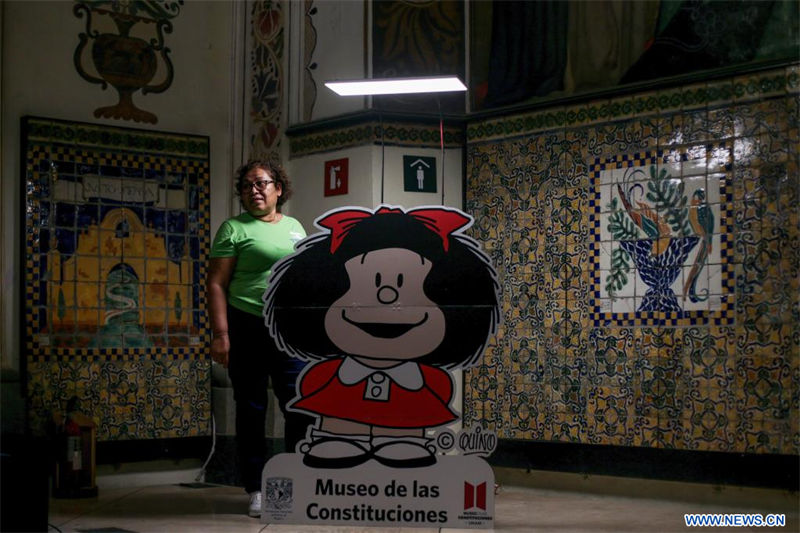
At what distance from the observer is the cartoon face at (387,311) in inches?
167

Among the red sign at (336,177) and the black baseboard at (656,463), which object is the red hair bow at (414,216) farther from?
the black baseboard at (656,463)

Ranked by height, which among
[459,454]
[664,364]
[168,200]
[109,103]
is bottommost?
[459,454]

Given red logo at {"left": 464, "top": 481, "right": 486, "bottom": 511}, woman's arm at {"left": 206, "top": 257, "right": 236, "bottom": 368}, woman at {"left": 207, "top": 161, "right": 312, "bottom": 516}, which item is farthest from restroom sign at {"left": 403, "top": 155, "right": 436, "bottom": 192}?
red logo at {"left": 464, "top": 481, "right": 486, "bottom": 511}

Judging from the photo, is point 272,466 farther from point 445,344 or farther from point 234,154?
point 234,154

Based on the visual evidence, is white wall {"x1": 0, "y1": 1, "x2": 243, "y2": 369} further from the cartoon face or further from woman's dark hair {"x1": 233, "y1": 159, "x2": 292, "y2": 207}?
the cartoon face

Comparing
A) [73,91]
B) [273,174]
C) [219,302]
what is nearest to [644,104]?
[273,174]

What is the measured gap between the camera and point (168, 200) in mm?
5645

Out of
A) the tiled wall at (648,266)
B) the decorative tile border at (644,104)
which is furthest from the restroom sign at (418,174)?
the decorative tile border at (644,104)

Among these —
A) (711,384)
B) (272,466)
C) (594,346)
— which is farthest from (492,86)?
(272,466)

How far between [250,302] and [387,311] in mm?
644

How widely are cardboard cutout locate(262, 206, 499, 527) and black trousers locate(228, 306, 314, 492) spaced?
137mm

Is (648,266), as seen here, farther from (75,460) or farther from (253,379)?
(75,460)

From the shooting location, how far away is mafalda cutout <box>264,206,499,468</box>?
166 inches

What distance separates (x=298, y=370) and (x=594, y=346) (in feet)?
4.95
